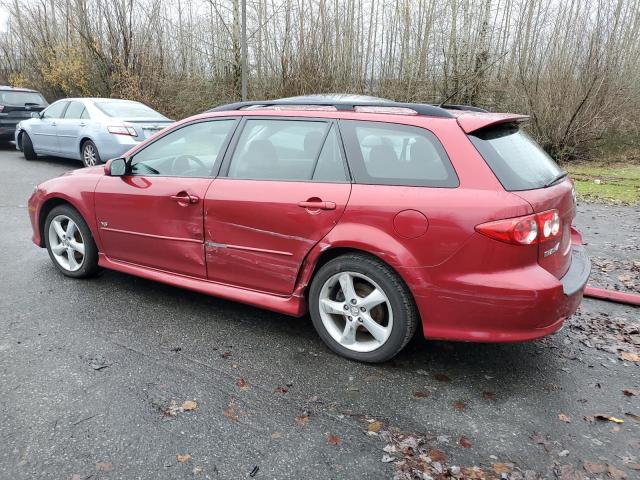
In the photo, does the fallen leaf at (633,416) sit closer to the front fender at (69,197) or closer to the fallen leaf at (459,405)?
the fallen leaf at (459,405)

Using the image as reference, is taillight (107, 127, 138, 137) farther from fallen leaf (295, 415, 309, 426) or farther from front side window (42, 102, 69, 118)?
fallen leaf (295, 415, 309, 426)

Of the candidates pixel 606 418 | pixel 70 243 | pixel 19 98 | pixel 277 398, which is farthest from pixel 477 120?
pixel 19 98

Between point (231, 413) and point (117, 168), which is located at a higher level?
point (117, 168)

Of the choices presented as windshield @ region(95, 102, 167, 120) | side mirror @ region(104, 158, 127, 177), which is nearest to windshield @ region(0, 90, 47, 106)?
windshield @ region(95, 102, 167, 120)

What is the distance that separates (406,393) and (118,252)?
8.89 ft

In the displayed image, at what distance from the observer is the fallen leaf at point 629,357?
3496mm

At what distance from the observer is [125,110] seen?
35.7ft

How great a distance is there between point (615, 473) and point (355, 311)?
1.58m

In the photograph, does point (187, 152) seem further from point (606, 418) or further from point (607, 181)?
point (607, 181)

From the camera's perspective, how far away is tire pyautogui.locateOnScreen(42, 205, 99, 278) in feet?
15.3

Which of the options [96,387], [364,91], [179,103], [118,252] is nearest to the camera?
[96,387]

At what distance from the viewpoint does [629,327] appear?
4.00m

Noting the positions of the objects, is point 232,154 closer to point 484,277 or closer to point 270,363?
point 270,363

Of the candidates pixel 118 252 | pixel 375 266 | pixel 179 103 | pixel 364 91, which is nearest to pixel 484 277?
pixel 375 266
